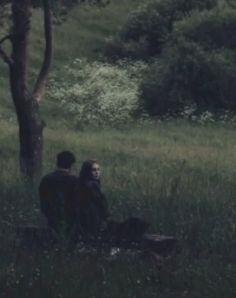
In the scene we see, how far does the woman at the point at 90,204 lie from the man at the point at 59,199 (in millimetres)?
116

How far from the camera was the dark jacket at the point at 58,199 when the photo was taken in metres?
12.4

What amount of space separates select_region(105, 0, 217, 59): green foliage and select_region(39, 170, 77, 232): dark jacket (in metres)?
34.9

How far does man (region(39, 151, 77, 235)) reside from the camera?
12.4 m

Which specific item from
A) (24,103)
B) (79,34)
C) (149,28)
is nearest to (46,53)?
(24,103)

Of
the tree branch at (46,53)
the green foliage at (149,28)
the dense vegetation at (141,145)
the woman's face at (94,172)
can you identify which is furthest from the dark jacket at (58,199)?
the green foliage at (149,28)

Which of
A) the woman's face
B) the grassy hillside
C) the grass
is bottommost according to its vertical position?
the grass

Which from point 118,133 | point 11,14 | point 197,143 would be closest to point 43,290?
point 11,14

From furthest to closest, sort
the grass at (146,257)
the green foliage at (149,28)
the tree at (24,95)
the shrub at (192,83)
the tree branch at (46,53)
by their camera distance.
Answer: the green foliage at (149,28) → the shrub at (192,83) → the tree branch at (46,53) → the tree at (24,95) → the grass at (146,257)

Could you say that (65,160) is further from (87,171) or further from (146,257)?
(146,257)

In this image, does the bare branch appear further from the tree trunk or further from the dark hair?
the dark hair

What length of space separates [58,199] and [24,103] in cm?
762

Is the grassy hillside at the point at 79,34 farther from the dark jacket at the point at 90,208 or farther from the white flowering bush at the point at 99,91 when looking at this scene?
the dark jacket at the point at 90,208

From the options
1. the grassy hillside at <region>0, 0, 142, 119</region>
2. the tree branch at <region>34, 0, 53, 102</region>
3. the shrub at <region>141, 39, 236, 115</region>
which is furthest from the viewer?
the grassy hillside at <region>0, 0, 142, 119</region>

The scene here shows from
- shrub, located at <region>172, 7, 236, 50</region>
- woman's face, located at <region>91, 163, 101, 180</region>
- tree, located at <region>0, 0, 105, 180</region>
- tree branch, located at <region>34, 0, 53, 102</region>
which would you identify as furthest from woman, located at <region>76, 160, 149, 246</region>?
shrub, located at <region>172, 7, 236, 50</region>
